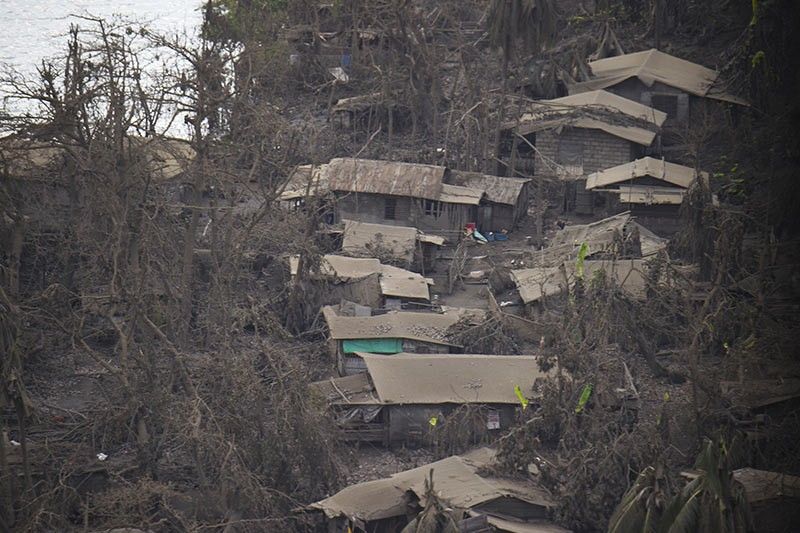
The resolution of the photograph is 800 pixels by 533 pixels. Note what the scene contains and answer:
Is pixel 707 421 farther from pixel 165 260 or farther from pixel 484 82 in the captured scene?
pixel 484 82

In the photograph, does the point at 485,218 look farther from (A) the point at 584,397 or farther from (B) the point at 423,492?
(B) the point at 423,492

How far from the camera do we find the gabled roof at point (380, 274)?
2123cm

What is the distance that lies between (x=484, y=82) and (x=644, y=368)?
1425 centimetres

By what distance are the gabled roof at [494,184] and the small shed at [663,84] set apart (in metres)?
5.51

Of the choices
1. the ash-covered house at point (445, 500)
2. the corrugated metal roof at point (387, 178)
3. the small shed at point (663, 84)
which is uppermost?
the small shed at point (663, 84)

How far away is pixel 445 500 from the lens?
13.9 metres

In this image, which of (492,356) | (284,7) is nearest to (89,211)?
(492,356)

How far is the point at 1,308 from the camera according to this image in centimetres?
1371

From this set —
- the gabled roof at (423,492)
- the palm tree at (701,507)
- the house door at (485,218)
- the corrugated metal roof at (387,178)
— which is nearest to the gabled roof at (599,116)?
the house door at (485,218)

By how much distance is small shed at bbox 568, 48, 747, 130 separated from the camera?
30.0 meters

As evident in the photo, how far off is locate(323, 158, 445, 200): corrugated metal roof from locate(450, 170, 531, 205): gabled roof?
0.56 metres

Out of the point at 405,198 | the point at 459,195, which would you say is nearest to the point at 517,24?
the point at 459,195

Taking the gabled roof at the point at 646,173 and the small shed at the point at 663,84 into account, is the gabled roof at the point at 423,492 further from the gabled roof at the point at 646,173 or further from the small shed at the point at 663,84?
the small shed at the point at 663,84

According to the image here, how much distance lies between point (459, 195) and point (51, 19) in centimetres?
3063
